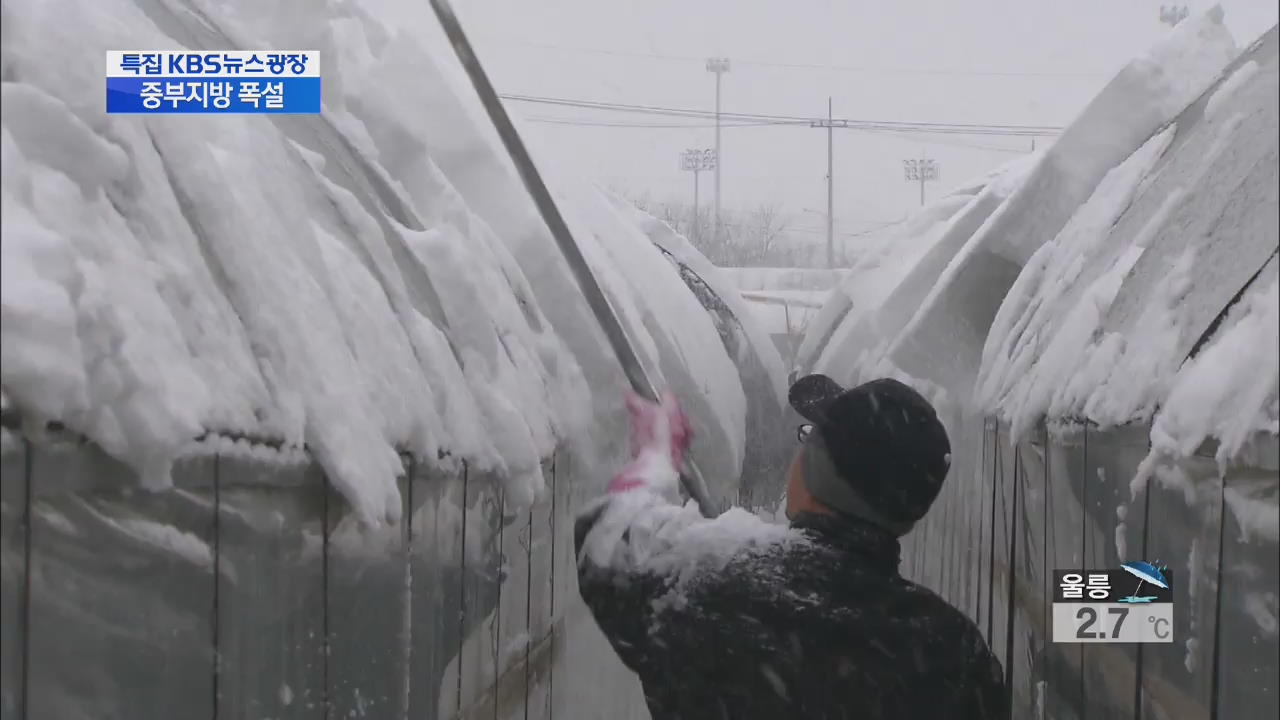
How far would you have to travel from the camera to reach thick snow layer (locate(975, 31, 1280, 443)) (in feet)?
6.20

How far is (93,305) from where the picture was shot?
1.46 m

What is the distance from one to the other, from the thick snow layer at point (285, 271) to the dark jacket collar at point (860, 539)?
2.51ft

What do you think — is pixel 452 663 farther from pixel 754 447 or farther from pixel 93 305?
pixel 754 447

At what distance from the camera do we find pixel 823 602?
81.0 inches

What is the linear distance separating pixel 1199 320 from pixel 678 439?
49.7 inches

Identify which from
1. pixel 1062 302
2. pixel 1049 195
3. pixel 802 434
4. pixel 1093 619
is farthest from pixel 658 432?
pixel 1049 195

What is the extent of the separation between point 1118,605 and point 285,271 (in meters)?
1.72

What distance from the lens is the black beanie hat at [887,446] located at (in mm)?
2076

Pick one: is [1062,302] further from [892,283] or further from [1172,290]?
[892,283]
